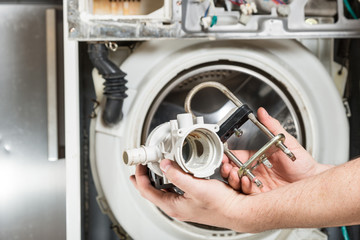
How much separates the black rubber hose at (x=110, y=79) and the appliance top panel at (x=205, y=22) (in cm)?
7

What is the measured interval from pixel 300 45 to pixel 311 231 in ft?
1.94

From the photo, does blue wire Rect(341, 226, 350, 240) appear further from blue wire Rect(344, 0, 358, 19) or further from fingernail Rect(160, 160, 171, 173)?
fingernail Rect(160, 160, 171, 173)

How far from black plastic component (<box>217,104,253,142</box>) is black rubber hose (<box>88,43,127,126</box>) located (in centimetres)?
38

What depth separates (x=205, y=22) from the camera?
1177mm

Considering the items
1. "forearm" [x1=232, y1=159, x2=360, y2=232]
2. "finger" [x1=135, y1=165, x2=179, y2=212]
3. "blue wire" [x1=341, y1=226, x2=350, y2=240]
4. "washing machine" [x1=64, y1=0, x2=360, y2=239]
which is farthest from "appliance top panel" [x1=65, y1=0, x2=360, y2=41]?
"blue wire" [x1=341, y1=226, x2=350, y2=240]

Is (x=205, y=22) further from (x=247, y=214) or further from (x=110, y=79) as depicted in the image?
(x=247, y=214)

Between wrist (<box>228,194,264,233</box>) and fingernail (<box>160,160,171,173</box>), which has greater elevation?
fingernail (<box>160,160,171,173</box>)

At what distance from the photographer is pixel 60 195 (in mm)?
1605

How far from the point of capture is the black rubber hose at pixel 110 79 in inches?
47.9

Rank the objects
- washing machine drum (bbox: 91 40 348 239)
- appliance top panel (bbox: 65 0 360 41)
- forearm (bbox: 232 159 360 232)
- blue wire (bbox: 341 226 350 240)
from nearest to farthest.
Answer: forearm (bbox: 232 159 360 232) < appliance top panel (bbox: 65 0 360 41) < washing machine drum (bbox: 91 40 348 239) < blue wire (bbox: 341 226 350 240)

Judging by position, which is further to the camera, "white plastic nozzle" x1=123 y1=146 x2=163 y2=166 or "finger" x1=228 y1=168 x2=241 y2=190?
"finger" x1=228 y1=168 x2=241 y2=190

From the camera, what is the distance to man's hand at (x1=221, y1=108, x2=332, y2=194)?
3.44 feet

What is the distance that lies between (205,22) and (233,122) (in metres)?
0.34

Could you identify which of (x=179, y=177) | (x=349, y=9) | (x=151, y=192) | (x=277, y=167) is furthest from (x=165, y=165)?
(x=349, y=9)
